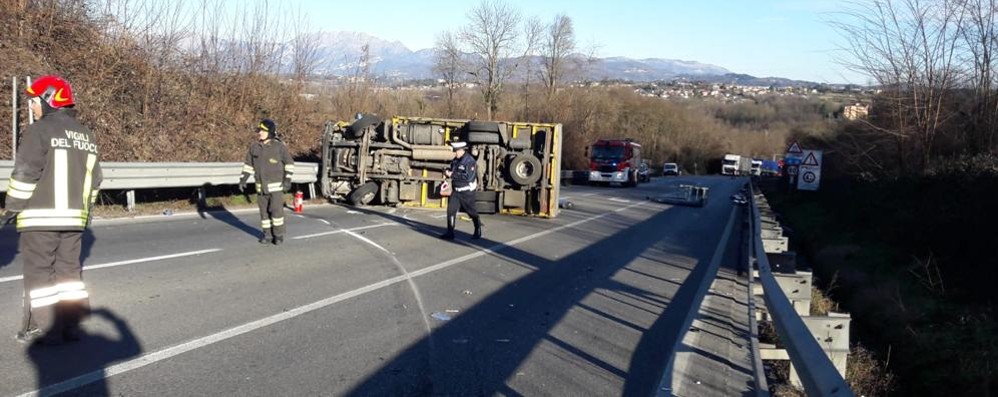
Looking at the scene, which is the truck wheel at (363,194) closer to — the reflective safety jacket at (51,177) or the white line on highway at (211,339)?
the white line on highway at (211,339)

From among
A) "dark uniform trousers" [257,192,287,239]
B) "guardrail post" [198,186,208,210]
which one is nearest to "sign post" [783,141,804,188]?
"guardrail post" [198,186,208,210]

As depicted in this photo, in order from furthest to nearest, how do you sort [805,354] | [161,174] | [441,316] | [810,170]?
[810,170]
[161,174]
[441,316]
[805,354]

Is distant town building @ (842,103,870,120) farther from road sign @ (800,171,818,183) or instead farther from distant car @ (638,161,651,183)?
distant car @ (638,161,651,183)

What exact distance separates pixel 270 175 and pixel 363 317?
4607mm

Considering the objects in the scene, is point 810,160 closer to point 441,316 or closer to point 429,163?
point 429,163

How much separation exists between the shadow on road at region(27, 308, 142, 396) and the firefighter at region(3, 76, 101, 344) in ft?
0.49

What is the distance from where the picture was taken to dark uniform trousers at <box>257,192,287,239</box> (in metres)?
11.4

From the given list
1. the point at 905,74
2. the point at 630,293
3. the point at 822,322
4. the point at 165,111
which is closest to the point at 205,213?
the point at 165,111

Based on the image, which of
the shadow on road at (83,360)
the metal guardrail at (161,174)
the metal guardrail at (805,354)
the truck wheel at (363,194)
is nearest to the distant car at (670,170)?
the truck wheel at (363,194)

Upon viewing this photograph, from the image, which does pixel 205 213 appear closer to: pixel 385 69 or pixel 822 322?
pixel 822 322

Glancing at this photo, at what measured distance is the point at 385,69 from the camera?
40156 mm

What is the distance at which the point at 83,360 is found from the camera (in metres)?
5.57

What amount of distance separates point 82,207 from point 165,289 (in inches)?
85.1

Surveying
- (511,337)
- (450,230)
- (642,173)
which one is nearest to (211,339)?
(511,337)
